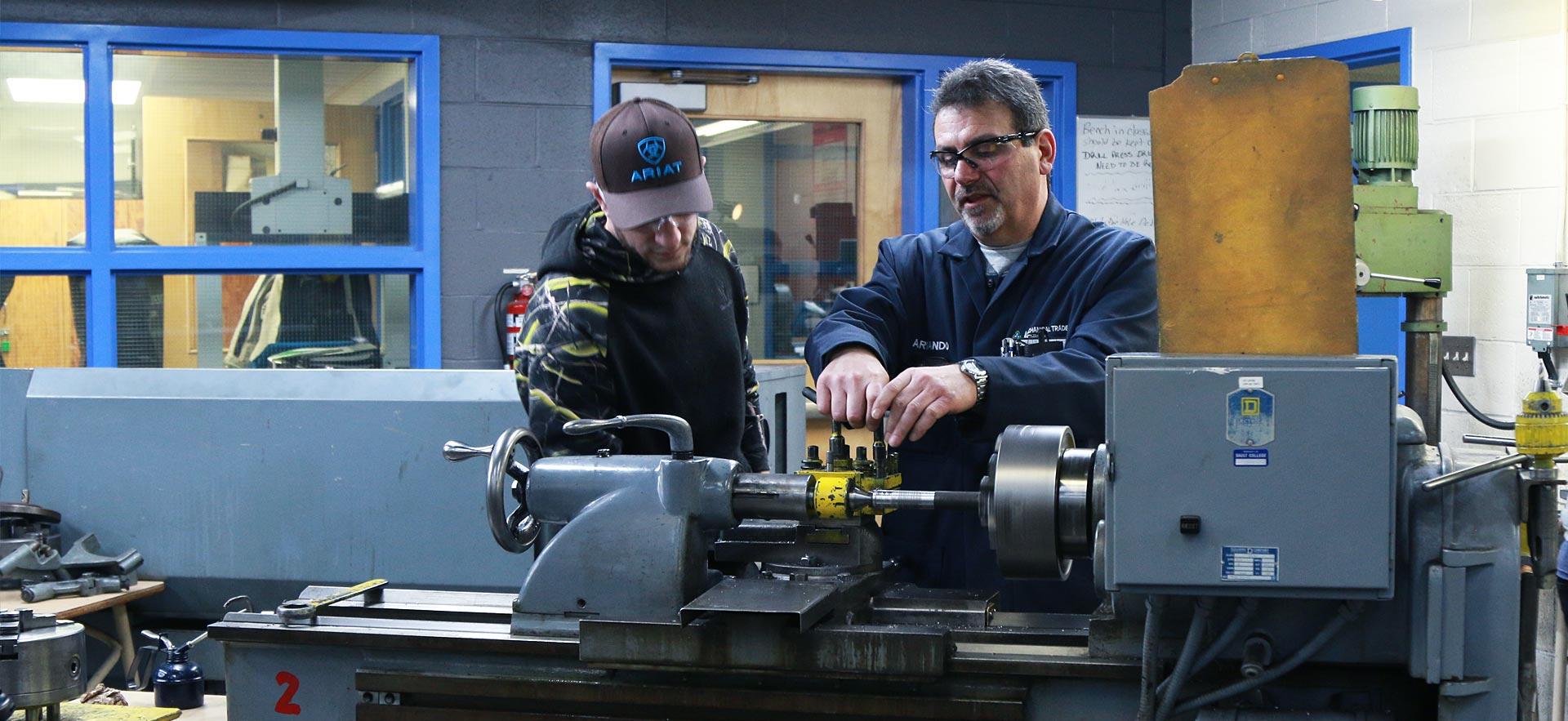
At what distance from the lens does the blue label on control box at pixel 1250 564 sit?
3.89ft

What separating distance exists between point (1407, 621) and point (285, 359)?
353cm

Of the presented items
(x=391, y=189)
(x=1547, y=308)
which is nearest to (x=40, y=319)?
(x=391, y=189)

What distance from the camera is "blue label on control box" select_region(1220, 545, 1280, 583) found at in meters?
1.19

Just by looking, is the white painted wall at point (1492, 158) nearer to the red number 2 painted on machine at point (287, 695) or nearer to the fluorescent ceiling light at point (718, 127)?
the fluorescent ceiling light at point (718, 127)

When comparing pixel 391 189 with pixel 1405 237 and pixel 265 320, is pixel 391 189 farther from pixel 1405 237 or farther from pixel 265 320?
pixel 1405 237

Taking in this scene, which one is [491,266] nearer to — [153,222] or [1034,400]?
[153,222]

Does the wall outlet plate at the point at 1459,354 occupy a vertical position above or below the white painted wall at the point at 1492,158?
below

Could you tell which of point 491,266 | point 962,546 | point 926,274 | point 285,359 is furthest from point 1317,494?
point 285,359

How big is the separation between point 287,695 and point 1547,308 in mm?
2966

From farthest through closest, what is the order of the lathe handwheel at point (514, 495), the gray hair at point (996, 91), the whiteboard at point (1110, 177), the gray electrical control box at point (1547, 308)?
the whiteboard at point (1110, 177)
the gray electrical control box at point (1547, 308)
the gray hair at point (996, 91)
the lathe handwheel at point (514, 495)

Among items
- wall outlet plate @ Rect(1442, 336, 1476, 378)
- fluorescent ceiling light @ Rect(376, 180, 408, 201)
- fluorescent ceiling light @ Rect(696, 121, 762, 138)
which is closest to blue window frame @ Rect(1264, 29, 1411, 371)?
wall outlet plate @ Rect(1442, 336, 1476, 378)

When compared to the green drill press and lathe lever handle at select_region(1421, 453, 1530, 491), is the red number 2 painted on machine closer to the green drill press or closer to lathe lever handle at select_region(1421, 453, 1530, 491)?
lathe lever handle at select_region(1421, 453, 1530, 491)

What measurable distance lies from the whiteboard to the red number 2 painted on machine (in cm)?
338

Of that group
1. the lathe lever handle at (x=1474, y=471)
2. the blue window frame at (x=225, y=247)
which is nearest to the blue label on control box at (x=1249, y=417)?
the lathe lever handle at (x=1474, y=471)
